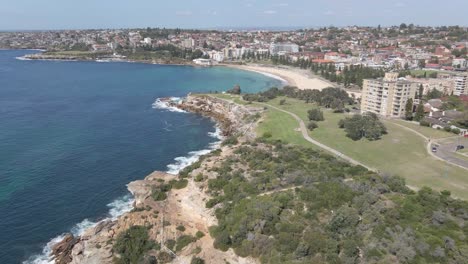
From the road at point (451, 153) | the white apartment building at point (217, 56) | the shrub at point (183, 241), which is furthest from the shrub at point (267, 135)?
the white apartment building at point (217, 56)

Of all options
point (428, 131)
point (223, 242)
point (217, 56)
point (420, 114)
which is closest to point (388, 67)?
point (420, 114)

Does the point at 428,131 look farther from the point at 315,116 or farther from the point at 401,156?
the point at 315,116

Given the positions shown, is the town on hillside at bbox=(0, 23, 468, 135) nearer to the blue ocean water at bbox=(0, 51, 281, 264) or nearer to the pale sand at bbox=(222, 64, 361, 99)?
the pale sand at bbox=(222, 64, 361, 99)

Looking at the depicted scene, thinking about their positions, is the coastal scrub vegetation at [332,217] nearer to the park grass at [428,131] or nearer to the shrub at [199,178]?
the shrub at [199,178]

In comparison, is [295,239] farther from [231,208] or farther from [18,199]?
[18,199]

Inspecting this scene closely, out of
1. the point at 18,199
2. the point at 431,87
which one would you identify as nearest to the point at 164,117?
the point at 18,199

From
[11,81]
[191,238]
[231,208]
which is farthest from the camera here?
[11,81]
